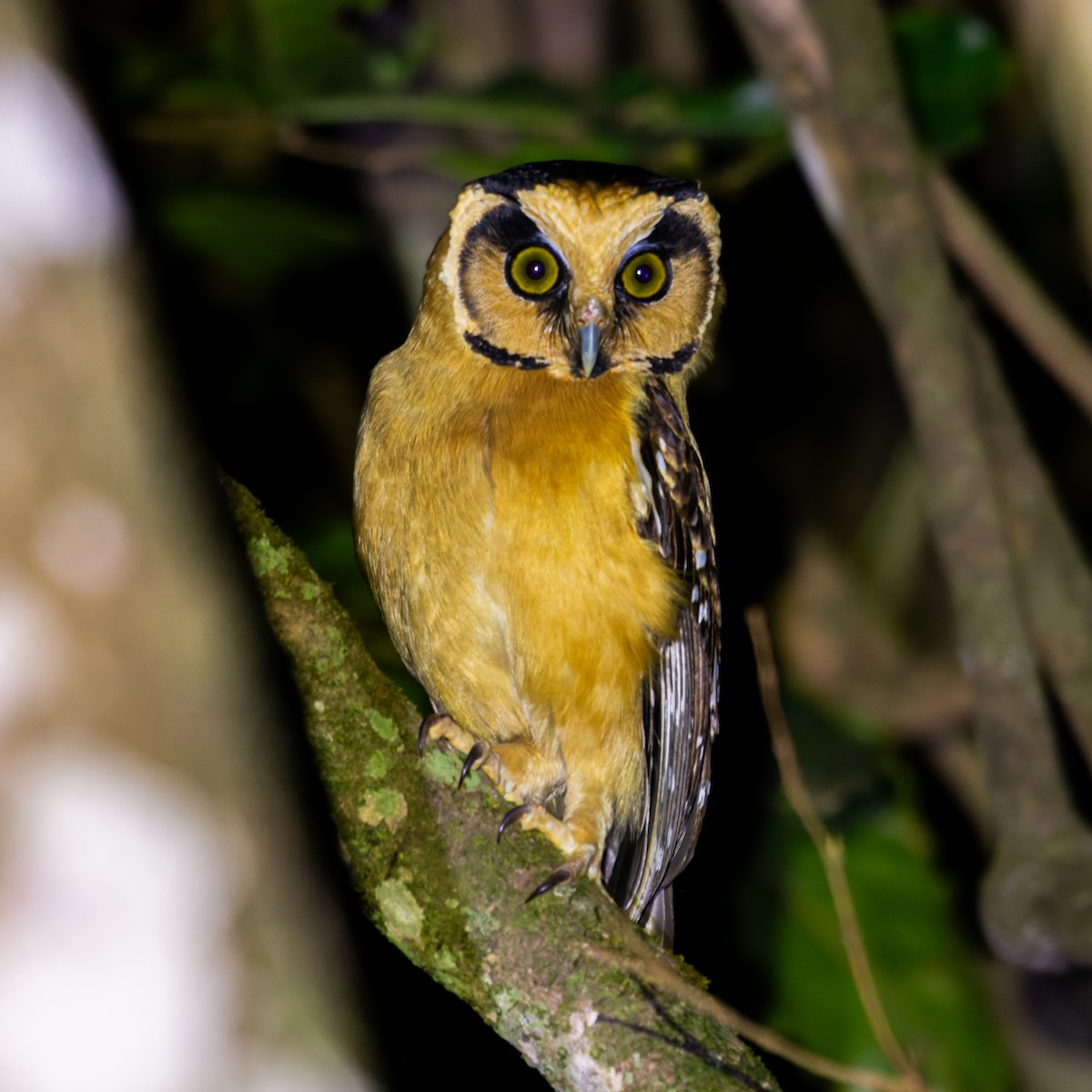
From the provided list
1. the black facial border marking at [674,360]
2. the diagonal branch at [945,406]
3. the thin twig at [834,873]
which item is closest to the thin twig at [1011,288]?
the diagonal branch at [945,406]

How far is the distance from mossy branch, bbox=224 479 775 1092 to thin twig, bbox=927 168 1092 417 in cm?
248

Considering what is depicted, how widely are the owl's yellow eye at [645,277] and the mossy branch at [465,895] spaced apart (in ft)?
3.07

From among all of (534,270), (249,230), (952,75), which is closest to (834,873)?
(534,270)

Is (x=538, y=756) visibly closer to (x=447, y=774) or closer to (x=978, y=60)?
(x=447, y=774)

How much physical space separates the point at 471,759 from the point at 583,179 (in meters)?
1.13

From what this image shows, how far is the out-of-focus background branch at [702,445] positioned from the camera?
86cm

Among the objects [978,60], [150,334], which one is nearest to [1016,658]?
[978,60]

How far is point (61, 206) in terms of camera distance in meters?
0.91

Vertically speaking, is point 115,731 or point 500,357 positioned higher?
point 500,357

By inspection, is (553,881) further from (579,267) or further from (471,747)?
(579,267)

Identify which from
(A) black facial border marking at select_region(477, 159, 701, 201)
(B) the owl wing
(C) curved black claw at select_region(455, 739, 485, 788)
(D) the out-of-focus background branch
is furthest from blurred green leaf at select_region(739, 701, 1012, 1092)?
(A) black facial border marking at select_region(477, 159, 701, 201)

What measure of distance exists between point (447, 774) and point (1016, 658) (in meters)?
1.54

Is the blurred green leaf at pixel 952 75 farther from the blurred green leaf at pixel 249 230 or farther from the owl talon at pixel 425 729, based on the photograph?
the owl talon at pixel 425 729

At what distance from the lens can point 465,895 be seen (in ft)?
6.46
